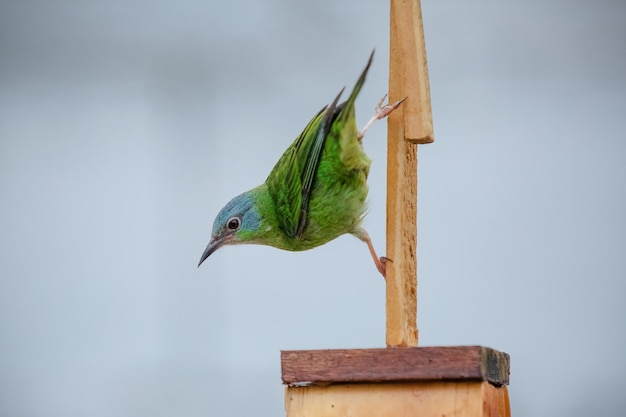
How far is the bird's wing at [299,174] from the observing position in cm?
403

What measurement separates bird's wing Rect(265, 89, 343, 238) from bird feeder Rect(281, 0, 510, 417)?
694 millimetres

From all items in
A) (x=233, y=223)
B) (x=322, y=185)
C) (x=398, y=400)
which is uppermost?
(x=322, y=185)

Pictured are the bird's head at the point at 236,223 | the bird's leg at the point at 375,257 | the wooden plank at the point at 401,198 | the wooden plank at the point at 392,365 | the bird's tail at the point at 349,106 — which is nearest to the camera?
the wooden plank at the point at 392,365

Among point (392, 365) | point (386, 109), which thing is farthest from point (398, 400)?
point (386, 109)

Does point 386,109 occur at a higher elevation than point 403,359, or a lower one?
higher

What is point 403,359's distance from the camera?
282 cm

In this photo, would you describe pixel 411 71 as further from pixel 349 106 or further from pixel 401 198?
pixel 349 106

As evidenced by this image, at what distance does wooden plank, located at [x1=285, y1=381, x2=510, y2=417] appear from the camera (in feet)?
9.12

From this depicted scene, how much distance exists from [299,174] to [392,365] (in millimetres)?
1522

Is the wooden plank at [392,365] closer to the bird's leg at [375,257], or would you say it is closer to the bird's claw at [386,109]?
the bird's leg at [375,257]

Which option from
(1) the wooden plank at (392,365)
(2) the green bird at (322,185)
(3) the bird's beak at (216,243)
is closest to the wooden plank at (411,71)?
(2) the green bird at (322,185)

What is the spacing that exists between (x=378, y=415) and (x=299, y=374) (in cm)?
27

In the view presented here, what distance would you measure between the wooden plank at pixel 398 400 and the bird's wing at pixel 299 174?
4.35ft

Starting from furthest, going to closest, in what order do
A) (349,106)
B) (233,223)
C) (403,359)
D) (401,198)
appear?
(233,223) → (349,106) → (401,198) → (403,359)
